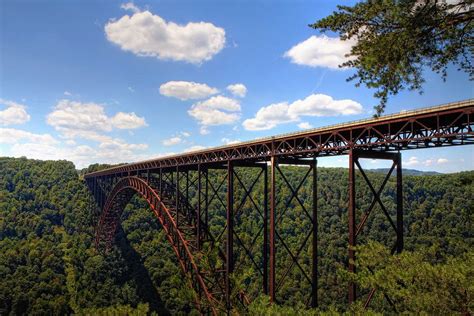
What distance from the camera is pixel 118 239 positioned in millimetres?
63188

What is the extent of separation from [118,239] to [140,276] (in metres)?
10.8

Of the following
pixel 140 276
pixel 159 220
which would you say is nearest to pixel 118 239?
pixel 140 276

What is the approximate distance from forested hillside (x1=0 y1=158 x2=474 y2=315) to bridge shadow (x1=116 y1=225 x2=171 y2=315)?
0.15 metres

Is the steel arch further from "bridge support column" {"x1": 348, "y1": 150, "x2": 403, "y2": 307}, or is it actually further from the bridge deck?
the bridge deck

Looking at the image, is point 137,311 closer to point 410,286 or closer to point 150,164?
point 410,286

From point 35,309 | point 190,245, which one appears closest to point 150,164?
point 190,245

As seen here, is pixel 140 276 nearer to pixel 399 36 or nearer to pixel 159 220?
pixel 159 220

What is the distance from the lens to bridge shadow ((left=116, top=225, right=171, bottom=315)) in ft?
166

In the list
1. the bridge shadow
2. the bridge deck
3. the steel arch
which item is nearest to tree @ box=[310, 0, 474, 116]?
the bridge deck

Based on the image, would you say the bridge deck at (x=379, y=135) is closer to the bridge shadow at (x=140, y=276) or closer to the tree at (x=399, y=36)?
the tree at (x=399, y=36)

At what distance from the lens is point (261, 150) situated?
1867cm

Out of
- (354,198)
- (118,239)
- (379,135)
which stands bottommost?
(118,239)

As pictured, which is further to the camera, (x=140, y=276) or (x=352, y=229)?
(x=140, y=276)

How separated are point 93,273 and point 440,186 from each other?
7943 cm
